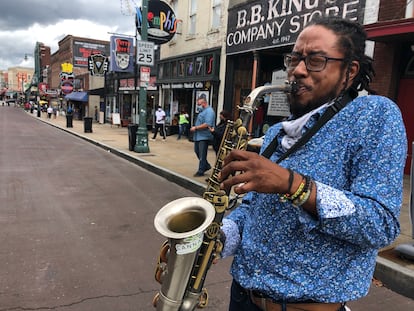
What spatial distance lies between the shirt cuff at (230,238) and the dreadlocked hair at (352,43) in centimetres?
75

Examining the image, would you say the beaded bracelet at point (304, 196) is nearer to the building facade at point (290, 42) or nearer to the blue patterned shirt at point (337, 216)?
the blue patterned shirt at point (337, 216)

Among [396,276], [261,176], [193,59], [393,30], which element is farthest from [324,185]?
[193,59]

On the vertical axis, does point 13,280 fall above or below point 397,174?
below

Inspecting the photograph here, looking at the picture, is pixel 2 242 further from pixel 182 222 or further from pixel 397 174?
pixel 397 174

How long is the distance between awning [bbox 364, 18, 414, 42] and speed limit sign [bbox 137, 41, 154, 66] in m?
7.53

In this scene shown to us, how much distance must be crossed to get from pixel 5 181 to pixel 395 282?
7.85 m

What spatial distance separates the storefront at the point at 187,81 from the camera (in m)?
14.6

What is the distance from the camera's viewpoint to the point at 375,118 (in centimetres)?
114

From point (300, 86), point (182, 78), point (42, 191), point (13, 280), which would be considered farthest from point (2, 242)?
point (182, 78)

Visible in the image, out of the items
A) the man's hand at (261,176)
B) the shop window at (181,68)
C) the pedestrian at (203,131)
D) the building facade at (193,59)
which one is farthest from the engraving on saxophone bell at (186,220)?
the shop window at (181,68)

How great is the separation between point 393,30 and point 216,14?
9.03 meters

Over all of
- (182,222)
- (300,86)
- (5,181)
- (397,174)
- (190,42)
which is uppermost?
(190,42)

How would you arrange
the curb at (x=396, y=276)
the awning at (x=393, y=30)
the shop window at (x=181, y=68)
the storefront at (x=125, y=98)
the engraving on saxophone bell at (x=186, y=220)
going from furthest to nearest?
the storefront at (x=125, y=98) → the shop window at (x=181, y=68) → the awning at (x=393, y=30) → the curb at (x=396, y=276) → the engraving on saxophone bell at (x=186, y=220)

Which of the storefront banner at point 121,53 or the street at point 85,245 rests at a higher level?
the storefront banner at point 121,53
